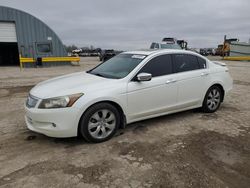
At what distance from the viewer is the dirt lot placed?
2932mm

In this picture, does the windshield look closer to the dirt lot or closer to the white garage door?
the dirt lot

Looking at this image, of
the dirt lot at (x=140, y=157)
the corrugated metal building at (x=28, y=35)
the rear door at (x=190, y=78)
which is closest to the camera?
the dirt lot at (x=140, y=157)

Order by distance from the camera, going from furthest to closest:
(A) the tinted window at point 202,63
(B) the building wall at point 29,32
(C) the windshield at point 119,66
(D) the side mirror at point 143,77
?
(B) the building wall at point 29,32 → (A) the tinted window at point 202,63 → (C) the windshield at point 119,66 → (D) the side mirror at point 143,77

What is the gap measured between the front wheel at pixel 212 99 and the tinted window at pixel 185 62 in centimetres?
74

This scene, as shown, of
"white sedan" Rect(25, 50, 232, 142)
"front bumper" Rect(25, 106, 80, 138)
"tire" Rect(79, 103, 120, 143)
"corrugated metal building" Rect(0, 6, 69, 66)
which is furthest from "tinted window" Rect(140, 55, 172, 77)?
"corrugated metal building" Rect(0, 6, 69, 66)

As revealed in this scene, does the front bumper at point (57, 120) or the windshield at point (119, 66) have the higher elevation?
the windshield at point (119, 66)

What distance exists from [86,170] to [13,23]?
19998 mm

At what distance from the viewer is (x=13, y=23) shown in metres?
19.5

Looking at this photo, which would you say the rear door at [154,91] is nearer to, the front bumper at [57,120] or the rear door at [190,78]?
the rear door at [190,78]

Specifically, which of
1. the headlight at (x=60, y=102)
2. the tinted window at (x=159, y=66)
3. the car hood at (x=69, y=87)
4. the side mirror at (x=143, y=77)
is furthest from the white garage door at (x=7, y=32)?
the side mirror at (x=143, y=77)

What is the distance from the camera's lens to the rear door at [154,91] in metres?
4.27

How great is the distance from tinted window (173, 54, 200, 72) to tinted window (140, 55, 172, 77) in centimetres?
20

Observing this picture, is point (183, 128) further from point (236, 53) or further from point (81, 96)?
point (236, 53)

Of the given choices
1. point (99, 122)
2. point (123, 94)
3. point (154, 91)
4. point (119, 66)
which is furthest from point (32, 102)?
point (154, 91)
